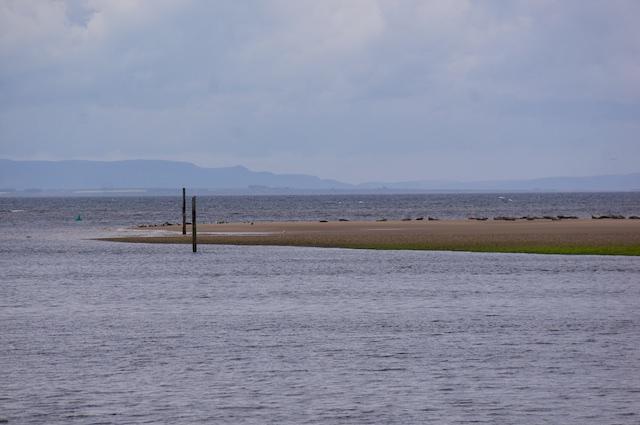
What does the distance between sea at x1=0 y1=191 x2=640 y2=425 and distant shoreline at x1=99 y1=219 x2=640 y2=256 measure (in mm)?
8769

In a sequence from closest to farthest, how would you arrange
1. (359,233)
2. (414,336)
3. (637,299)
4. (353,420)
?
(353,420) → (414,336) → (637,299) → (359,233)

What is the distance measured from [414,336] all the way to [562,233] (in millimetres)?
48238

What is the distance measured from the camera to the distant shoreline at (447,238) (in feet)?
212

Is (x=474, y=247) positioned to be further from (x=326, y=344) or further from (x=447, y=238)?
(x=326, y=344)

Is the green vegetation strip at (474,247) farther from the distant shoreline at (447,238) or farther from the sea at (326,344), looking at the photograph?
the sea at (326,344)

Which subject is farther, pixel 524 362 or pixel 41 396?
pixel 524 362

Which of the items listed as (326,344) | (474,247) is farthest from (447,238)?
(326,344)

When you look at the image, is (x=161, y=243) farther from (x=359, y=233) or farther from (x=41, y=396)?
(x=41, y=396)

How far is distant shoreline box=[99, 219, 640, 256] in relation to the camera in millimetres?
64688

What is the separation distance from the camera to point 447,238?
74.1 metres

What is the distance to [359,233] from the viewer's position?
83625 millimetres

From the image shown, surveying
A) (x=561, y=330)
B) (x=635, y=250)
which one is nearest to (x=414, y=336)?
(x=561, y=330)

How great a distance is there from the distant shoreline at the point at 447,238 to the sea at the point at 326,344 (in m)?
8.77

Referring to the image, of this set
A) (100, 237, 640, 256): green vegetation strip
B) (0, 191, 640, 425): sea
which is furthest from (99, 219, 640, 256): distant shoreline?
(0, 191, 640, 425): sea
